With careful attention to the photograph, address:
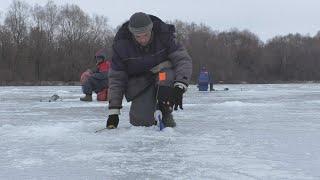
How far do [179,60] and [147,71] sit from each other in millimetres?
324

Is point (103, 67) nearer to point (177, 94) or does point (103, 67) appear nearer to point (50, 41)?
point (177, 94)

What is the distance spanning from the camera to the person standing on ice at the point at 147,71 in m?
4.63

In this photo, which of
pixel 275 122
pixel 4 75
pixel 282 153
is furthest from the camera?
pixel 4 75

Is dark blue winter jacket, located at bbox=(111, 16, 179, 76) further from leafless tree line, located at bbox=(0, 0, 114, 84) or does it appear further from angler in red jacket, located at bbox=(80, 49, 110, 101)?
leafless tree line, located at bbox=(0, 0, 114, 84)

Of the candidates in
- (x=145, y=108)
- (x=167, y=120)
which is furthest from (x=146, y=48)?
(x=167, y=120)

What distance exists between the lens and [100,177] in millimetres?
2908

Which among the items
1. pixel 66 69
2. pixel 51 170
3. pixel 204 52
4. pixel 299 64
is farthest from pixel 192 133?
pixel 299 64

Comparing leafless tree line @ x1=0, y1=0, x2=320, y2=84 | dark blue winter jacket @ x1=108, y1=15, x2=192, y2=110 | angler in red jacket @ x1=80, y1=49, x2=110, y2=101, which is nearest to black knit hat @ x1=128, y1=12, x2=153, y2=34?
dark blue winter jacket @ x1=108, y1=15, x2=192, y2=110

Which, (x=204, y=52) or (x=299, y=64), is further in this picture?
(x=299, y=64)

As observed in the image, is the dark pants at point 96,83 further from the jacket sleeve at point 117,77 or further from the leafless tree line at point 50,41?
the leafless tree line at point 50,41

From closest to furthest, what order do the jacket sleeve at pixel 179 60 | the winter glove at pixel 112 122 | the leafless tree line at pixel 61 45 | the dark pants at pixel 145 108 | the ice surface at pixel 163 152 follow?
the ice surface at pixel 163 152, the jacket sleeve at pixel 179 60, the winter glove at pixel 112 122, the dark pants at pixel 145 108, the leafless tree line at pixel 61 45

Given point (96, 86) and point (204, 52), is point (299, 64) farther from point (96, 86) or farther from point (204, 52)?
point (96, 86)

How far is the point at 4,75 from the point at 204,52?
88.3 ft

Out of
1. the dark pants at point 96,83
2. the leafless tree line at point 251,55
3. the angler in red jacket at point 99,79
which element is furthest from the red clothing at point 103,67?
the leafless tree line at point 251,55
